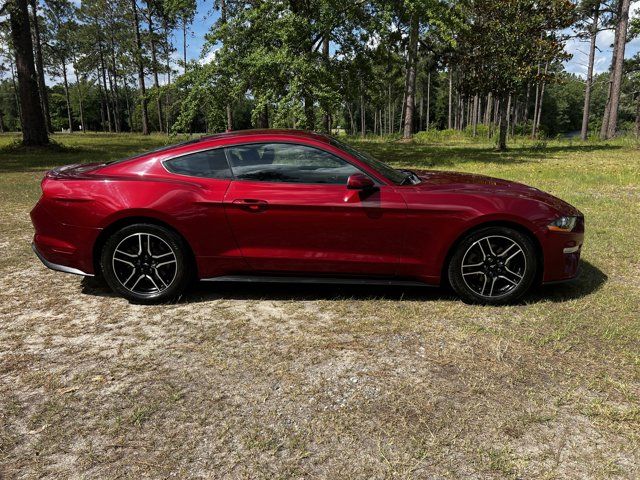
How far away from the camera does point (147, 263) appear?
3.98 m

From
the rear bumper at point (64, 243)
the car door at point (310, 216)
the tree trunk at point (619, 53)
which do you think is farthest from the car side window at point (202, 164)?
the tree trunk at point (619, 53)

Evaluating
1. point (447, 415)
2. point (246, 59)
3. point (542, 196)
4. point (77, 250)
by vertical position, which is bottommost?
point (447, 415)

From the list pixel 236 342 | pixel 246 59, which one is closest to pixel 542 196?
pixel 236 342

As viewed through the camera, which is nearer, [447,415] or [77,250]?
[447,415]

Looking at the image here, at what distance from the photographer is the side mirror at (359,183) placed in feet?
12.2

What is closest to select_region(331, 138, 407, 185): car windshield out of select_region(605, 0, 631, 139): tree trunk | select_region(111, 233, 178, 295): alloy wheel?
select_region(111, 233, 178, 295): alloy wheel

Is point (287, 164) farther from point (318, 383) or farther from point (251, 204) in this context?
point (318, 383)

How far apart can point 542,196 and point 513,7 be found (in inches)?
602

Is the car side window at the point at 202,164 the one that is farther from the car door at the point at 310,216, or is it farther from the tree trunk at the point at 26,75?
the tree trunk at the point at 26,75

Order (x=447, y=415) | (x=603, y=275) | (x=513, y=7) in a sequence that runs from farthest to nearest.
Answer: (x=513, y=7), (x=603, y=275), (x=447, y=415)

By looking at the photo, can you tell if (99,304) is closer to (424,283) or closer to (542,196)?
(424,283)

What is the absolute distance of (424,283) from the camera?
3924 mm

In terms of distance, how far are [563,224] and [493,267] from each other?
649 millimetres

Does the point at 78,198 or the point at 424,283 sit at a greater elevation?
the point at 78,198
